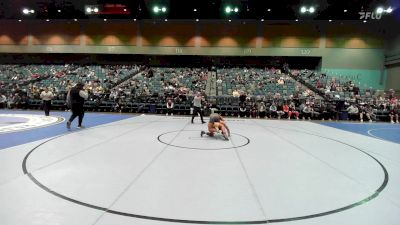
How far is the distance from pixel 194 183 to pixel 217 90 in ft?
58.4

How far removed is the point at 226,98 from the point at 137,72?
10.8 m

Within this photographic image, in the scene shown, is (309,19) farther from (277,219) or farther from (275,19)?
(277,219)

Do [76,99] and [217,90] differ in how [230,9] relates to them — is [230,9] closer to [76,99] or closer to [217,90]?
[217,90]

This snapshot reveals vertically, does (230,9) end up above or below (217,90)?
above

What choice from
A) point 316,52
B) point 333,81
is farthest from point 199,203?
point 316,52

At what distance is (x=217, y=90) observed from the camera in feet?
73.0

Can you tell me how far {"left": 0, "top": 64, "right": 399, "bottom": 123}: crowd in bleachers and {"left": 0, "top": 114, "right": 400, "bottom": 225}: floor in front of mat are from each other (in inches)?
411

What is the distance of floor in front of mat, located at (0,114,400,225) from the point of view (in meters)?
3.53

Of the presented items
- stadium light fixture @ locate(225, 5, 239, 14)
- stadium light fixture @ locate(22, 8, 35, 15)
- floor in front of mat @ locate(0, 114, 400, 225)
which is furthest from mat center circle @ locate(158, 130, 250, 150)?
stadium light fixture @ locate(22, 8, 35, 15)

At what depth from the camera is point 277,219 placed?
11.4 ft

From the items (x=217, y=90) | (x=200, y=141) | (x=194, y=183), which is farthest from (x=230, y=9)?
(x=194, y=183)

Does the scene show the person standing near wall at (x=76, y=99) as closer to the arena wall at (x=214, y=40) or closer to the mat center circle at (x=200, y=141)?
the mat center circle at (x=200, y=141)

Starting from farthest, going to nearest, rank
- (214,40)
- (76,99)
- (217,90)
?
(214,40) < (217,90) < (76,99)

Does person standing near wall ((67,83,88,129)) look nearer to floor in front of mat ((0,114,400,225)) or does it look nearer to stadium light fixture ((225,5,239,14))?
floor in front of mat ((0,114,400,225))
